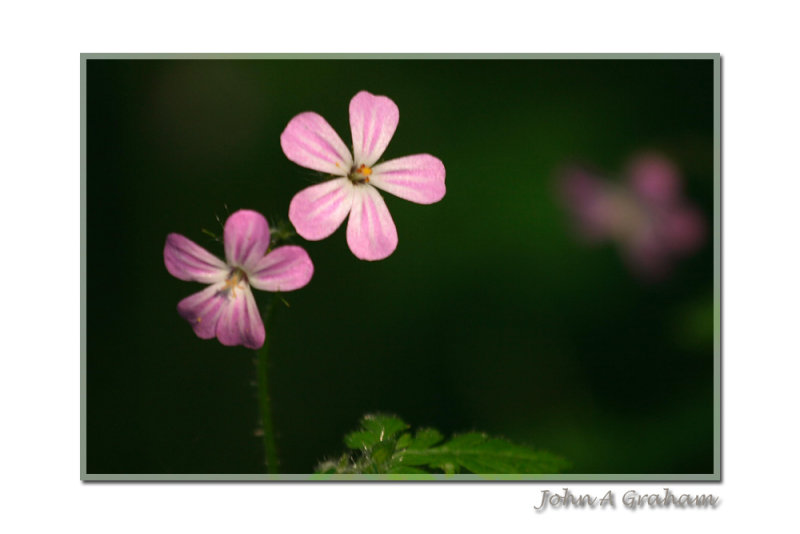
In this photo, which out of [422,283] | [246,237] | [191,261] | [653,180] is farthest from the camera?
[422,283]

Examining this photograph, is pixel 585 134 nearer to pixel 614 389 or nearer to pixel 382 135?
pixel 614 389

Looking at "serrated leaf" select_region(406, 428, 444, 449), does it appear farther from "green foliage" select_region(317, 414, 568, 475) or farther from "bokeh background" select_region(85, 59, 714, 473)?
"bokeh background" select_region(85, 59, 714, 473)

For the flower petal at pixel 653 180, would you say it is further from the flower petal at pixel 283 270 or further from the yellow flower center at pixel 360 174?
the flower petal at pixel 283 270

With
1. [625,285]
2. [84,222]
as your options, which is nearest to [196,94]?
[84,222]

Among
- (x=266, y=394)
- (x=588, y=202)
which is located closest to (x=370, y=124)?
(x=266, y=394)

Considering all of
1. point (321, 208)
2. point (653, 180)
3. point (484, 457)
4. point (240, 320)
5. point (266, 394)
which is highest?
point (653, 180)

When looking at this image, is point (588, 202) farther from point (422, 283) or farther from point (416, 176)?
point (416, 176)

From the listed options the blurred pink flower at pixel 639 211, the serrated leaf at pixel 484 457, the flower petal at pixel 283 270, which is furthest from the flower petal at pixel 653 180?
the flower petal at pixel 283 270
